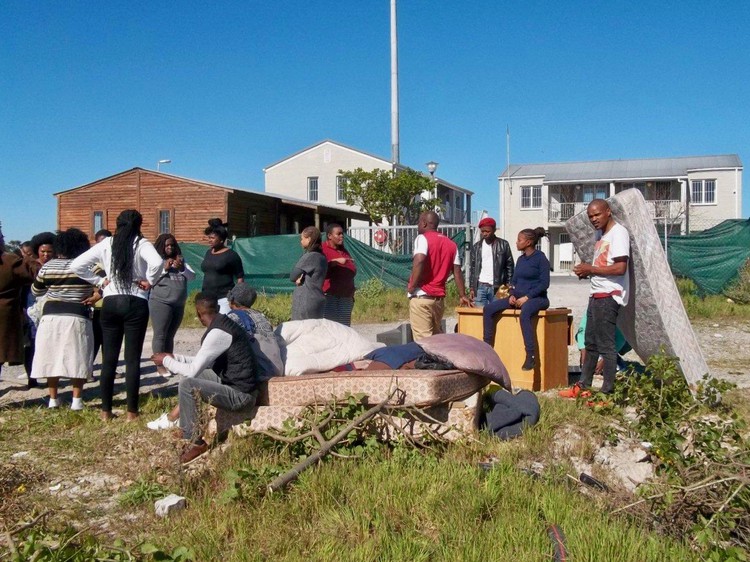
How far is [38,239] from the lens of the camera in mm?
8234

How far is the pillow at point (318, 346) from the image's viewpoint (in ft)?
19.0

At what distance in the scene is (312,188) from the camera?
48719mm

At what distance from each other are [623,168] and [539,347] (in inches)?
1826

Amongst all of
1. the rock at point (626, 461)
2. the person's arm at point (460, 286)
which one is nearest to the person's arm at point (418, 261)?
the person's arm at point (460, 286)

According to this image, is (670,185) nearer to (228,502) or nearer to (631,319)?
(631,319)

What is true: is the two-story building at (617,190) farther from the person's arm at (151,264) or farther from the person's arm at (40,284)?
the person's arm at (151,264)

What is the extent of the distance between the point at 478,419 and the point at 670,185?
154 ft

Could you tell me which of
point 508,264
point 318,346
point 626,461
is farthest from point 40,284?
point 626,461

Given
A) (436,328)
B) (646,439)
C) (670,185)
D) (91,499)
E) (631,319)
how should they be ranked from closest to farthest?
(91,499)
(646,439)
(631,319)
(436,328)
(670,185)

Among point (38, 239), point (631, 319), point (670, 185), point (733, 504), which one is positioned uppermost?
point (670, 185)

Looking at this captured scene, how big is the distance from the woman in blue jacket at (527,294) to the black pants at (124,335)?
3377 mm

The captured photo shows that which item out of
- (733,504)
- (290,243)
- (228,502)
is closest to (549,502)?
(733,504)

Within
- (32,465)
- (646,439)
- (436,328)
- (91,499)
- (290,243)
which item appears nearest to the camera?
(91,499)

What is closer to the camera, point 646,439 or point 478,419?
point 646,439
